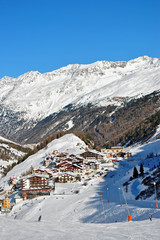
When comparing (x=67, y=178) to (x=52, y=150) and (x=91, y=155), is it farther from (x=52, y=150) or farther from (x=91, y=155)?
(x=52, y=150)

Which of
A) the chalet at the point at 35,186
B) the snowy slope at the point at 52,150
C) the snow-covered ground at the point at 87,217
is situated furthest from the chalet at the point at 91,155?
the chalet at the point at 35,186

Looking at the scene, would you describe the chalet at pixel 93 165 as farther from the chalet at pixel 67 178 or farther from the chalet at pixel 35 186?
the chalet at pixel 35 186

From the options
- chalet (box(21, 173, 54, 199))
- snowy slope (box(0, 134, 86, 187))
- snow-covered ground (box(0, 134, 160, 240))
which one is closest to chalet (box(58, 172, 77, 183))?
snow-covered ground (box(0, 134, 160, 240))

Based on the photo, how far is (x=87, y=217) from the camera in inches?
1954

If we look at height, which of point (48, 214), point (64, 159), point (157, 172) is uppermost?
point (64, 159)

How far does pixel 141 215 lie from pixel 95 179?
58.5m

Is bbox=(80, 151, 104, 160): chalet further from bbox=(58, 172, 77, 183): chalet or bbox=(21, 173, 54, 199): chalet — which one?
bbox=(21, 173, 54, 199): chalet

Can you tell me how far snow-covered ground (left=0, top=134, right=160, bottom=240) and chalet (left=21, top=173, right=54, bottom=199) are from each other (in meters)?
3.99

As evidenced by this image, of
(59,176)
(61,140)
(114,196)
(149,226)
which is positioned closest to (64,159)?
(59,176)

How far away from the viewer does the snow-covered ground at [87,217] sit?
2314cm

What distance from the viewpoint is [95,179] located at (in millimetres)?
96938

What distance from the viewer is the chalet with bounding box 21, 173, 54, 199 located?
9338 cm

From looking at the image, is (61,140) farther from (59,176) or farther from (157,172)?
(157,172)

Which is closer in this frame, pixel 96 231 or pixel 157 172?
pixel 96 231
